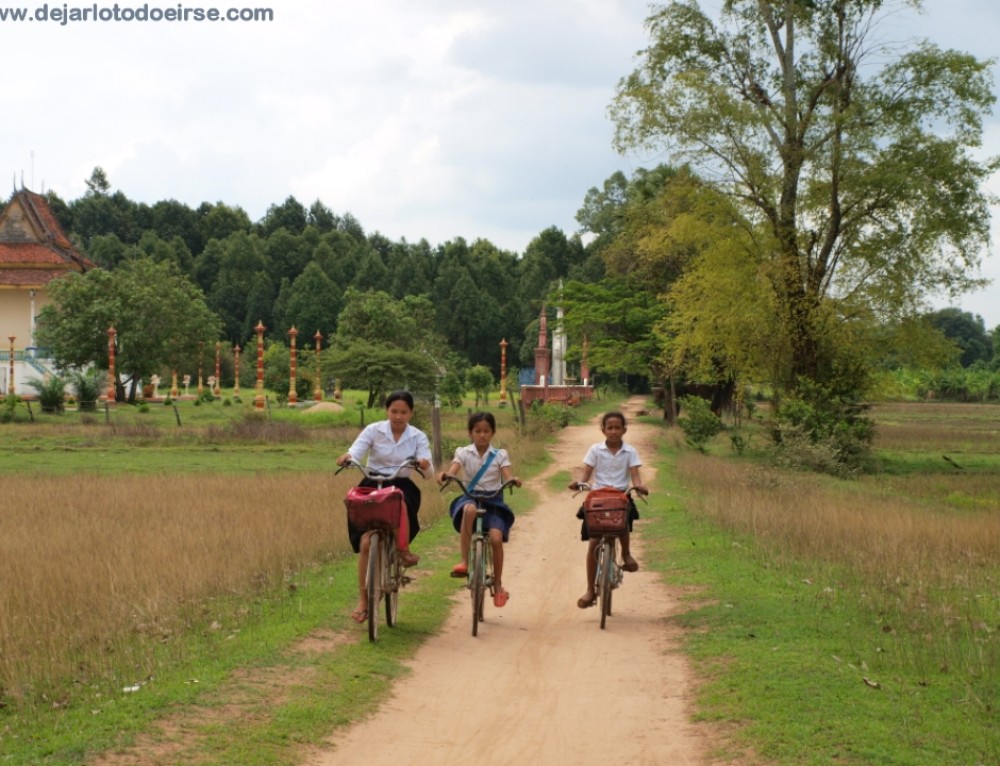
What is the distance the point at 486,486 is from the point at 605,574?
119 centimetres

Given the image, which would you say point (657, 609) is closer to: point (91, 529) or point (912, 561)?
point (912, 561)

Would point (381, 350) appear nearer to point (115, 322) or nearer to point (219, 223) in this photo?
point (115, 322)

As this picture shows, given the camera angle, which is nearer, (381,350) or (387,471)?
(387,471)

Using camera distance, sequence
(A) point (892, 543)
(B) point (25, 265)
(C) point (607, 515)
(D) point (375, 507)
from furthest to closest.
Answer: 1. (B) point (25, 265)
2. (A) point (892, 543)
3. (C) point (607, 515)
4. (D) point (375, 507)

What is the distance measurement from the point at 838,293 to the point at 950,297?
261 centimetres

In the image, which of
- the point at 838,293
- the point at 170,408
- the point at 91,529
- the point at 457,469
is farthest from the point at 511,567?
the point at 170,408

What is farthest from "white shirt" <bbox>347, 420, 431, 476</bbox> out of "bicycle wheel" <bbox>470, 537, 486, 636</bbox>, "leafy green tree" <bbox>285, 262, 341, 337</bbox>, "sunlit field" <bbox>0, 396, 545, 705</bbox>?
"leafy green tree" <bbox>285, 262, 341, 337</bbox>

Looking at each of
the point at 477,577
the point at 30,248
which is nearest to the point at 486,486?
the point at 477,577

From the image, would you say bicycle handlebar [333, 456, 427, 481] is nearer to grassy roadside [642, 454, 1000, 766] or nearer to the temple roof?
grassy roadside [642, 454, 1000, 766]

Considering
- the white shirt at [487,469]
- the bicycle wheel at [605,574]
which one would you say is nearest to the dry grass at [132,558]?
the white shirt at [487,469]

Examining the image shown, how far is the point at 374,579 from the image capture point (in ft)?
26.8

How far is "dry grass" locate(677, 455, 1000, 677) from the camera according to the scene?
29.2 ft

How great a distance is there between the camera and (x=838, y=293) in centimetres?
2878

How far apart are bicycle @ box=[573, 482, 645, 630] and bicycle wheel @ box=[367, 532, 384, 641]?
70.5 inches
